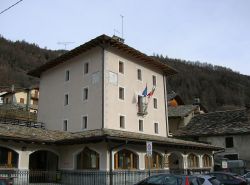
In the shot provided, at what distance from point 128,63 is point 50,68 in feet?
31.2

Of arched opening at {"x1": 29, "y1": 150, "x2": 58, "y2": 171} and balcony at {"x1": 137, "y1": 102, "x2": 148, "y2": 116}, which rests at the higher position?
balcony at {"x1": 137, "y1": 102, "x2": 148, "y2": 116}

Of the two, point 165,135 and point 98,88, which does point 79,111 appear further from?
point 165,135

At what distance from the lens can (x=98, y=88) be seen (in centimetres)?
3064

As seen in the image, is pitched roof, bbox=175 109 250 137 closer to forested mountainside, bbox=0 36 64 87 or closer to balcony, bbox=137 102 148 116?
balcony, bbox=137 102 148 116

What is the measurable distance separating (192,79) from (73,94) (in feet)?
247

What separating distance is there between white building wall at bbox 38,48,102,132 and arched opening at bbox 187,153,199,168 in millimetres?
10879

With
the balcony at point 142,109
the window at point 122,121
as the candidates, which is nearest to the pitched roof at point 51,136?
the window at point 122,121

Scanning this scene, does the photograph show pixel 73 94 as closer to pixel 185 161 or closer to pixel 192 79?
pixel 185 161

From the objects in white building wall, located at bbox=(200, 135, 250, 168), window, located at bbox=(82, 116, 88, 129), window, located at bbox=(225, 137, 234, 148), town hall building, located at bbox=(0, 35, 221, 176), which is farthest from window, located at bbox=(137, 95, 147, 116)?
window, located at bbox=(225, 137, 234, 148)

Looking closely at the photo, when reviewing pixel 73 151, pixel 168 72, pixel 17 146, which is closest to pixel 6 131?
pixel 17 146

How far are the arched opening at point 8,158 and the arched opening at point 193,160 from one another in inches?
690

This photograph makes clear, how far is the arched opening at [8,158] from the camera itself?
79.2 ft

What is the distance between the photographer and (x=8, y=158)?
24.4 m

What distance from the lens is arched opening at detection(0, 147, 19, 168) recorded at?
24141 millimetres
